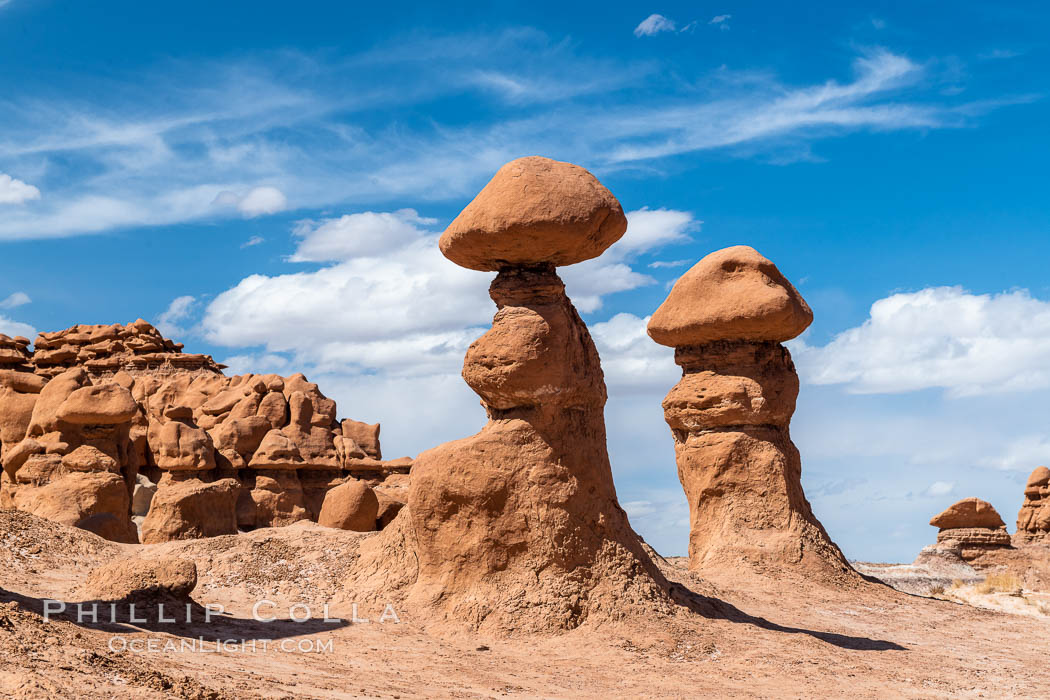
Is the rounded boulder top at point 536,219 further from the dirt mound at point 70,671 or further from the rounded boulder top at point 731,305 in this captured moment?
the dirt mound at point 70,671

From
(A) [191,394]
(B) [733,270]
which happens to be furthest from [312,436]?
(B) [733,270]

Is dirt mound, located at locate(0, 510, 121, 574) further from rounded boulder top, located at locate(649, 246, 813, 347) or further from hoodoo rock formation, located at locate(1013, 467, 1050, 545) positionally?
hoodoo rock formation, located at locate(1013, 467, 1050, 545)

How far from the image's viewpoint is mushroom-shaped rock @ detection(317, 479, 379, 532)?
1631cm

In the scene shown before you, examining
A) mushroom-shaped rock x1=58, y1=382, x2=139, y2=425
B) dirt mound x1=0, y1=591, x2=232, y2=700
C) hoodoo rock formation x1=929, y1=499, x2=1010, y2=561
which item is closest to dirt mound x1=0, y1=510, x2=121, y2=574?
dirt mound x1=0, y1=591, x2=232, y2=700

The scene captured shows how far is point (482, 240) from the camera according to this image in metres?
9.93

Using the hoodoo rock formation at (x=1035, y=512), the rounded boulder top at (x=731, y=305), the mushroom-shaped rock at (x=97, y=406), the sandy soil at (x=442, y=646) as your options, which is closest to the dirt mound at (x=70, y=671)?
the sandy soil at (x=442, y=646)

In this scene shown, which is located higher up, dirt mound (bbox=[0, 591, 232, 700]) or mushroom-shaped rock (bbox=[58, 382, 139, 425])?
mushroom-shaped rock (bbox=[58, 382, 139, 425])

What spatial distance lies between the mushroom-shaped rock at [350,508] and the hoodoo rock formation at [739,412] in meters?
4.99

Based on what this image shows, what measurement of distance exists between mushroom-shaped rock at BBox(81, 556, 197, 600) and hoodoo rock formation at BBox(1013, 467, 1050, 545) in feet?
63.9

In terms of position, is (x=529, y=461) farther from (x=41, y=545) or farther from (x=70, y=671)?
(x=41, y=545)

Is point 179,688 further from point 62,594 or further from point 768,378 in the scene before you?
point 768,378

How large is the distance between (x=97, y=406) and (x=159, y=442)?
2765 mm

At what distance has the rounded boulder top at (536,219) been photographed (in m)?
9.73

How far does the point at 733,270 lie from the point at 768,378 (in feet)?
5.17
